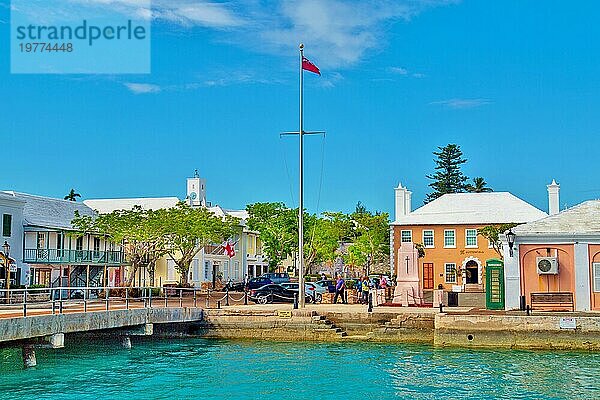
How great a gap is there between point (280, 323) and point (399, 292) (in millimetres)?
7742

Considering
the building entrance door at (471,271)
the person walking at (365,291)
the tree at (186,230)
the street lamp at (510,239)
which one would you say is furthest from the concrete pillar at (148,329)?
the building entrance door at (471,271)

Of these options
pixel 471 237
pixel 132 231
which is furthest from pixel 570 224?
pixel 132 231

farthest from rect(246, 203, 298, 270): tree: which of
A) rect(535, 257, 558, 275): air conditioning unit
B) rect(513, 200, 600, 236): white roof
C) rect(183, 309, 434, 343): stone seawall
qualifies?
rect(535, 257, 558, 275): air conditioning unit

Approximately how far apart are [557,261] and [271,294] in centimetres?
1489

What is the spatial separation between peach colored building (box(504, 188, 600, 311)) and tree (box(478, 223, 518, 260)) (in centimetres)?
1684

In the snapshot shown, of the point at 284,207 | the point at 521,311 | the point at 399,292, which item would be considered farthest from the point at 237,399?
the point at 284,207

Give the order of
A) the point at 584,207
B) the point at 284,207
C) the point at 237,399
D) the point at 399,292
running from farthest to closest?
the point at 284,207, the point at 399,292, the point at 584,207, the point at 237,399

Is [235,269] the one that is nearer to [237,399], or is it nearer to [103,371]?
[103,371]

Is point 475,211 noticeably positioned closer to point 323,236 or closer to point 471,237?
point 471,237

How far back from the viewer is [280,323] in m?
33.6

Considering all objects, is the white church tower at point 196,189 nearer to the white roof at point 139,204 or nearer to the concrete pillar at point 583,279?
the white roof at point 139,204

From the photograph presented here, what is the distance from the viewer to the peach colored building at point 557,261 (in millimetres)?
33875

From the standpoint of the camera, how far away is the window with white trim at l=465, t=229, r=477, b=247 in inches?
2280

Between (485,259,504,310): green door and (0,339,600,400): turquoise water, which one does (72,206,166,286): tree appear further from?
(485,259,504,310): green door
